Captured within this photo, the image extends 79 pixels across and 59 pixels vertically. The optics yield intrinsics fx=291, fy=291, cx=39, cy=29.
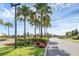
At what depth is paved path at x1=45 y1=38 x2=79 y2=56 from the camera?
398 centimetres

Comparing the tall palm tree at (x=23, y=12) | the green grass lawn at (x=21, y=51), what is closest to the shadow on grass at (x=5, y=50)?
the green grass lawn at (x=21, y=51)

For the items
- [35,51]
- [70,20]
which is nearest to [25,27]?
[35,51]

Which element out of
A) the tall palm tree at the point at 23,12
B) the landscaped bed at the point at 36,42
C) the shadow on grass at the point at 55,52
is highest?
the tall palm tree at the point at 23,12

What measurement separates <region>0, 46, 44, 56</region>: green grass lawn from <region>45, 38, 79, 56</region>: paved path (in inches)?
4.9

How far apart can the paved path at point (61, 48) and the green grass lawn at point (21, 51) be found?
124mm

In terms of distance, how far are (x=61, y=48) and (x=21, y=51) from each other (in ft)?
1.84

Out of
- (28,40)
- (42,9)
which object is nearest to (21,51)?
(28,40)

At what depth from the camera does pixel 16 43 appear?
407cm

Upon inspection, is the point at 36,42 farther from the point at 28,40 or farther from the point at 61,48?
the point at 61,48

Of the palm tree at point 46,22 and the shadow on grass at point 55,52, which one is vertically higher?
the palm tree at point 46,22

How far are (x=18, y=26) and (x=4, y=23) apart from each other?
0.20m

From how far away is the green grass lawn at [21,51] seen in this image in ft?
13.0

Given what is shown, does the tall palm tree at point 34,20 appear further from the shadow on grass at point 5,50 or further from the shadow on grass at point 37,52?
the shadow on grass at point 5,50

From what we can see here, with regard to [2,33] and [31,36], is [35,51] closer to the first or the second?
[31,36]
